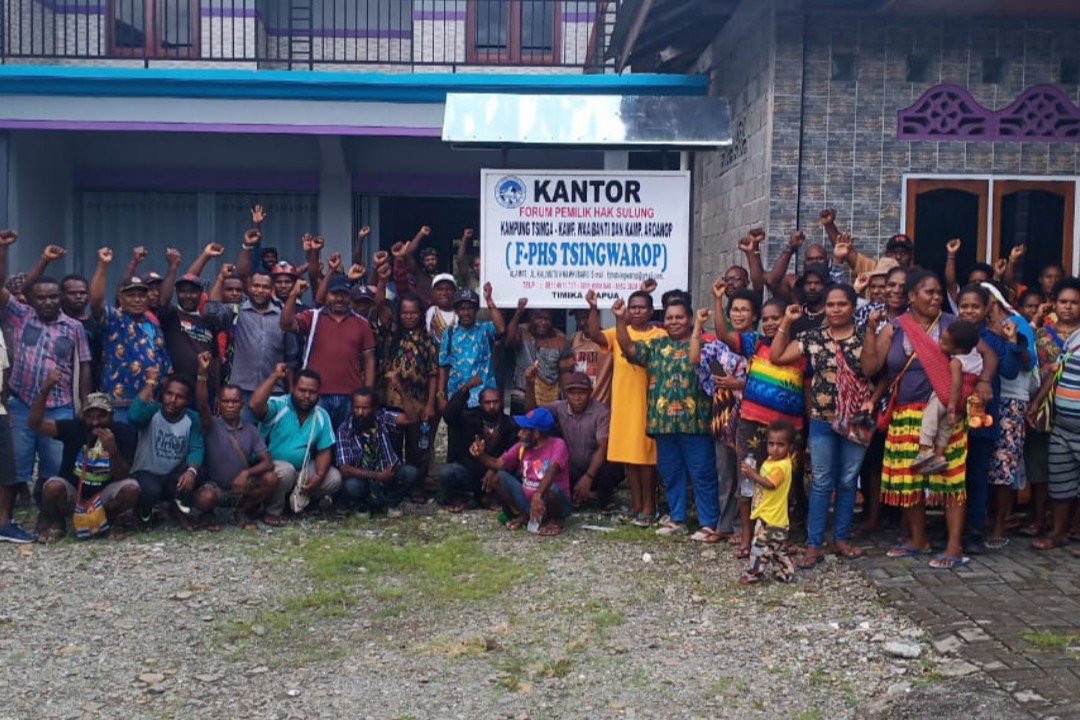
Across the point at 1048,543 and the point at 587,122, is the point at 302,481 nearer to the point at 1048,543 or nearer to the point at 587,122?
the point at 587,122

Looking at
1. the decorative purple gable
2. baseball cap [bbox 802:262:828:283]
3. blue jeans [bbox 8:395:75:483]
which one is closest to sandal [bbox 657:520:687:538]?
baseball cap [bbox 802:262:828:283]

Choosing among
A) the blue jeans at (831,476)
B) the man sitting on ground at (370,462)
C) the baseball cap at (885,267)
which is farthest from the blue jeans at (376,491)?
the baseball cap at (885,267)

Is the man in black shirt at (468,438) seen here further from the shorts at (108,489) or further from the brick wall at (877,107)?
the brick wall at (877,107)

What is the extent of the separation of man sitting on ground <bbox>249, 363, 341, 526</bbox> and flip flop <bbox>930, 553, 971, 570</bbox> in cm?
370

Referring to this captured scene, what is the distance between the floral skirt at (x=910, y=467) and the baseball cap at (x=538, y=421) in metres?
2.09

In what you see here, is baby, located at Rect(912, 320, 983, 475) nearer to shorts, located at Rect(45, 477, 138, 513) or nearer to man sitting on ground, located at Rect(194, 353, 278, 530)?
man sitting on ground, located at Rect(194, 353, 278, 530)

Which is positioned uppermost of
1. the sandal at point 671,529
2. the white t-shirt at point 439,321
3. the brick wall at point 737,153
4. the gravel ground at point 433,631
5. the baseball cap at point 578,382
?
the brick wall at point 737,153

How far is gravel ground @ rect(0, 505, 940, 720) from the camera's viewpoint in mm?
4816

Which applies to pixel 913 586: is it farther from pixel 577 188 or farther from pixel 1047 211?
pixel 1047 211

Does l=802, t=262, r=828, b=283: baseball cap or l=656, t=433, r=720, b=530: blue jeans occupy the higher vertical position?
l=802, t=262, r=828, b=283: baseball cap

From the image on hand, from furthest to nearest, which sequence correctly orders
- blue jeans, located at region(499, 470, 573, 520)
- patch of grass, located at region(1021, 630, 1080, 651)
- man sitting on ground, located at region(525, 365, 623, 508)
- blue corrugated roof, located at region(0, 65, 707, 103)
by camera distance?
1. blue corrugated roof, located at region(0, 65, 707, 103)
2. man sitting on ground, located at region(525, 365, 623, 508)
3. blue jeans, located at region(499, 470, 573, 520)
4. patch of grass, located at region(1021, 630, 1080, 651)

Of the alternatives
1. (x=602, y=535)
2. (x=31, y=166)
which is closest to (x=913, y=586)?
(x=602, y=535)

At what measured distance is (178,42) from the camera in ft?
51.2

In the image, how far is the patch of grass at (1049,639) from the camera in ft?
17.0
